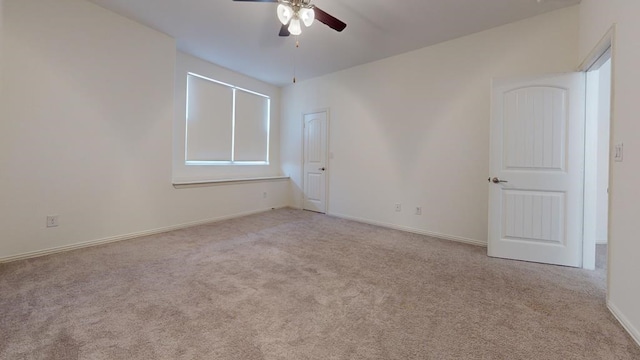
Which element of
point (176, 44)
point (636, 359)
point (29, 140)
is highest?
point (176, 44)

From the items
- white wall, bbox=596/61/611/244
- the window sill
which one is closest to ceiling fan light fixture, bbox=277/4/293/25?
the window sill

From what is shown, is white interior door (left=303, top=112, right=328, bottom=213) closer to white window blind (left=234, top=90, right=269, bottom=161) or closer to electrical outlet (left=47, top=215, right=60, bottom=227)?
white window blind (left=234, top=90, right=269, bottom=161)

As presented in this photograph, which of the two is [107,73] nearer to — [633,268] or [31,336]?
[31,336]

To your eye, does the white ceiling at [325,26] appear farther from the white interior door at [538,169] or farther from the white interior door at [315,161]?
the white interior door at [315,161]

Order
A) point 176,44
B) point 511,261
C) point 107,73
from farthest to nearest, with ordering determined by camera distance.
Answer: point 176,44 → point 107,73 → point 511,261

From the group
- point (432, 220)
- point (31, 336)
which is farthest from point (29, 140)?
point (432, 220)

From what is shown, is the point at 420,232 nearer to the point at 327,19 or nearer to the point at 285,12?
the point at 327,19

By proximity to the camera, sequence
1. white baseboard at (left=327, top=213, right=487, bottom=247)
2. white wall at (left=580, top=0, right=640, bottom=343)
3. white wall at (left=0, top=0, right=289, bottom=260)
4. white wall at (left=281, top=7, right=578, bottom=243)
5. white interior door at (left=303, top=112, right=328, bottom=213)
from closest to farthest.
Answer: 1. white wall at (left=580, top=0, right=640, bottom=343)
2. white wall at (left=0, top=0, right=289, bottom=260)
3. white wall at (left=281, top=7, right=578, bottom=243)
4. white baseboard at (left=327, top=213, right=487, bottom=247)
5. white interior door at (left=303, top=112, right=328, bottom=213)

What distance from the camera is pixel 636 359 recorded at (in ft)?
4.44

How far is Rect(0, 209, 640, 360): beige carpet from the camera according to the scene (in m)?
1.40

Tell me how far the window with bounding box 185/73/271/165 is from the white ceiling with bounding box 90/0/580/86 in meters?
0.61

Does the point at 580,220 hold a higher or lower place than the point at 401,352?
higher

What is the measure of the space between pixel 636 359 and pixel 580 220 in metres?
1.62

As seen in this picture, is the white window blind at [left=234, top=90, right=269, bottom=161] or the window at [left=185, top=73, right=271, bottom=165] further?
the white window blind at [left=234, top=90, right=269, bottom=161]
